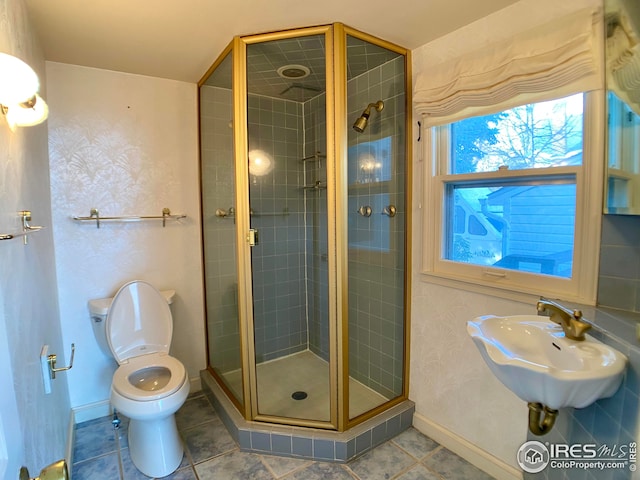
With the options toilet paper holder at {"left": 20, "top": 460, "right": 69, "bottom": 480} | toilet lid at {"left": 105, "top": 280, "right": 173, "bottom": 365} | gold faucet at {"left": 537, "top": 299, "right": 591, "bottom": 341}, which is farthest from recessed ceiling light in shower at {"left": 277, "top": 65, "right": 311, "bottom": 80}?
toilet paper holder at {"left": 20, "top": 460, "right": 69, "bottom": 480}

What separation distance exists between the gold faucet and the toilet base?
193cm

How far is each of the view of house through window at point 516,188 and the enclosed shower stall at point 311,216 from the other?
33cm

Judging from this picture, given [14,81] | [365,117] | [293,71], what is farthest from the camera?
[293,71]

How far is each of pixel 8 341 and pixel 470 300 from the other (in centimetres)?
188

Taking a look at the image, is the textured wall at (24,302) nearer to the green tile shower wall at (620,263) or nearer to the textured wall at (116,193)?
the textured wall at (116,193)

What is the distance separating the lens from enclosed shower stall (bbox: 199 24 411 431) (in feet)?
6.14

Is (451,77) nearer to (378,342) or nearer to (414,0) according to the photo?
(414,0)

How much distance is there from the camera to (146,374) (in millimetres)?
2057

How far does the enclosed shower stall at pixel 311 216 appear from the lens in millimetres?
1870

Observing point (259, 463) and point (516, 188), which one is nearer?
point (516, 188)

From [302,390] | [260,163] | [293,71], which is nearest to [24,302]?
[260,163]

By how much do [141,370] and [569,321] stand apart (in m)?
2.17

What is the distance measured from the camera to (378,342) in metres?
2.23

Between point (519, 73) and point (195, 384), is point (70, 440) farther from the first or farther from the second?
point (519, 73)
